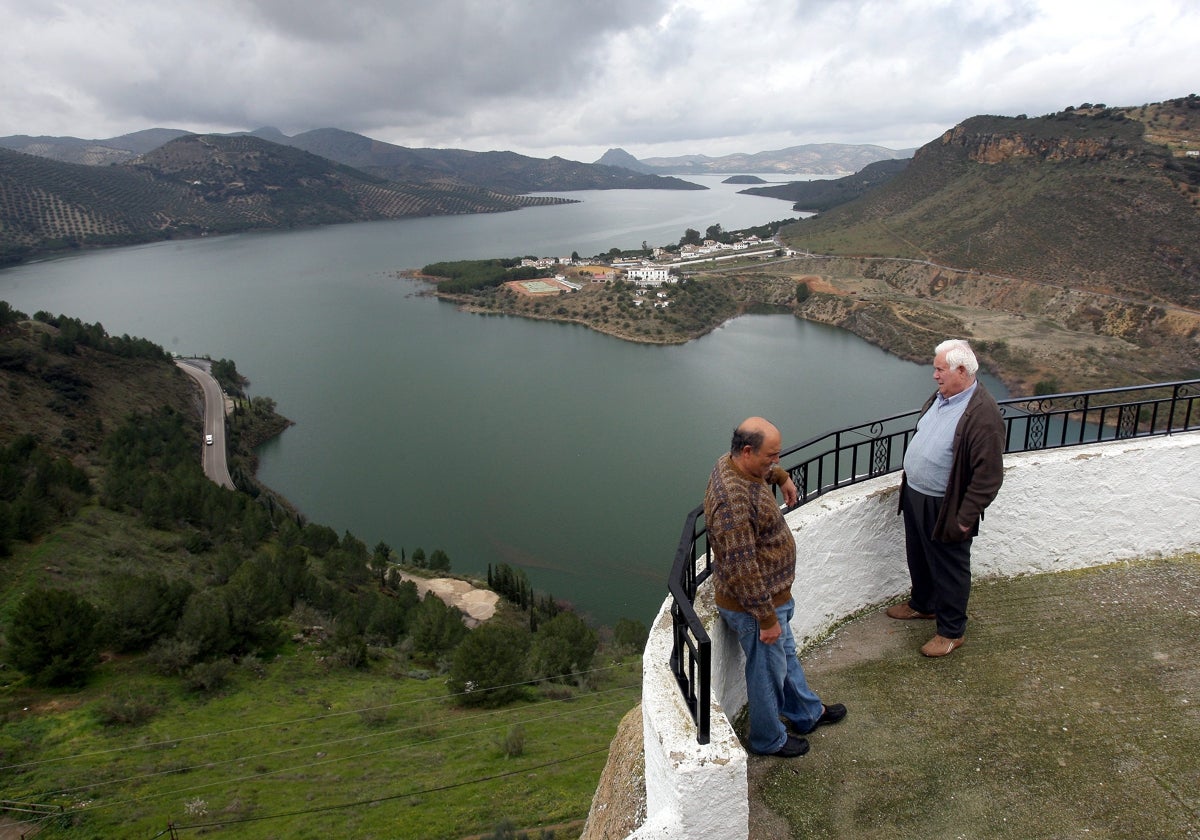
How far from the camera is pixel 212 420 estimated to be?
112 ft

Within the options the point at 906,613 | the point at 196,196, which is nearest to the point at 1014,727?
the point at 906,613

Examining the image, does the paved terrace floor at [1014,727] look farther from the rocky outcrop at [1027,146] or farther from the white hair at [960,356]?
the rocky outcrop at [1027,146]

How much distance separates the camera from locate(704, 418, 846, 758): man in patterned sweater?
214 centimetres

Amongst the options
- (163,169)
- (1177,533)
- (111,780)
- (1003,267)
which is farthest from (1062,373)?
(163,169)

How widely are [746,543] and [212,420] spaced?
122 feet

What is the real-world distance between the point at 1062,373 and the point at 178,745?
3874cm

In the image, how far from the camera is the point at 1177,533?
11.3ft

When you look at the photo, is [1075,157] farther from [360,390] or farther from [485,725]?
[485,725]

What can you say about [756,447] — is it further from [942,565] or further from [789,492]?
[942,565]

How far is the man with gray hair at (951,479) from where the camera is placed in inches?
104

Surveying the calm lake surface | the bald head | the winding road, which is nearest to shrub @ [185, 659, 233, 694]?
the calm lake surface

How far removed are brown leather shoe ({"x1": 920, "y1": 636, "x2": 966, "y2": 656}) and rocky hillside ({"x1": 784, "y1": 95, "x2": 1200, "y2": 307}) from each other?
47.9 meters

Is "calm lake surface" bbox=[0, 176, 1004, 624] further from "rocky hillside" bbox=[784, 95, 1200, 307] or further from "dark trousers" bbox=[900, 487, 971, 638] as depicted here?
"dark trousers" bbox=[900, 487, 971, 638]

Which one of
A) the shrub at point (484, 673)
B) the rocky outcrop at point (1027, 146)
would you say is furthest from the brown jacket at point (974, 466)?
the rocky outcrop at point (1027, 146)
